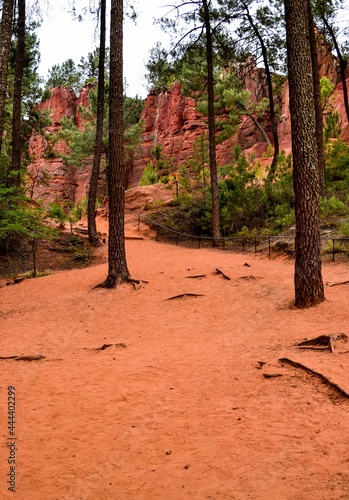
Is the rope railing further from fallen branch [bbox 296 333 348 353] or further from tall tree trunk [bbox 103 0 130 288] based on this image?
fallen branch [bbox 296 333 348 353]

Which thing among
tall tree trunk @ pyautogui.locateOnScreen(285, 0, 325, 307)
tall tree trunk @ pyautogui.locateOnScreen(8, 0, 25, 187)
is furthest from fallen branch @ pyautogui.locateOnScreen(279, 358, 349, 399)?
tall tree trunk @ pyautogui.locateOnScreen(8, 0, 25, 187)

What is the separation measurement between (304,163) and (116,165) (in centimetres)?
492

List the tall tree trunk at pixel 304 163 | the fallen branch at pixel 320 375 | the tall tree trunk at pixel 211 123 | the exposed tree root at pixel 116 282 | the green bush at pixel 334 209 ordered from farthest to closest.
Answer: the tall tree trunk at pixel 211 123 < the green bush at pixel 334 209 < the exposed tree root at pixel 116 282 < the tall tree trunk at pixel 304 163 < the fallen branch at pixel 320 375

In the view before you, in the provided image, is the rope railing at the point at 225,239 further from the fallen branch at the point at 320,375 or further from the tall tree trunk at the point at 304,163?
the fallen branch at the point at 320,375

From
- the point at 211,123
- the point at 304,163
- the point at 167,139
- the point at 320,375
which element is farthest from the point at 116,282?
the point at 167,139

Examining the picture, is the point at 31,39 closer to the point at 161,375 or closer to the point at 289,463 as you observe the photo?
the point at 161,375

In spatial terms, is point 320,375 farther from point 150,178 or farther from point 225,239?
point 150,178

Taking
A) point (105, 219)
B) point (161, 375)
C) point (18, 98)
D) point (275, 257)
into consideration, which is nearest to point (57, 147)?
point (105, 219)

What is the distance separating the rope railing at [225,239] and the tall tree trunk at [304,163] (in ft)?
12.5

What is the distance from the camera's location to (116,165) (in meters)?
10.2

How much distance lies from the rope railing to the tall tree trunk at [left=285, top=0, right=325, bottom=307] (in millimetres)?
3796

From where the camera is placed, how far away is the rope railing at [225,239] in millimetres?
11639

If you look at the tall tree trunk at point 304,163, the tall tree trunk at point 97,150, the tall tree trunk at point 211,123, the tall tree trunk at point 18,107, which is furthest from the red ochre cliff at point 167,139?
the tall tree trunk at point 304,163

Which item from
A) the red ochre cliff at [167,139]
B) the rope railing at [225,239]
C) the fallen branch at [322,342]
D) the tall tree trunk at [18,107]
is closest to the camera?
the fallen branch at [322,342]
